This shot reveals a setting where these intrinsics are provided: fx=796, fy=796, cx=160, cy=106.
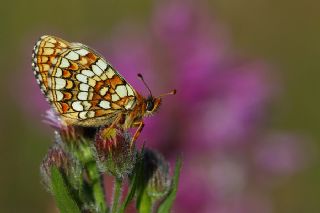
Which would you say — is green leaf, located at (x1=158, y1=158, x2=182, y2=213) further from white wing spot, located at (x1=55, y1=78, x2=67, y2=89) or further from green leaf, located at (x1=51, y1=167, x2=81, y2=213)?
white wing spot, located at (x1=55, y1=78, x2=67, y2=89)

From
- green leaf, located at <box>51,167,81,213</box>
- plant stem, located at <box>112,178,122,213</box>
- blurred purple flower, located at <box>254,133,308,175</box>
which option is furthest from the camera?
blurred purple flower, located at <box>254,133,308,175</box>

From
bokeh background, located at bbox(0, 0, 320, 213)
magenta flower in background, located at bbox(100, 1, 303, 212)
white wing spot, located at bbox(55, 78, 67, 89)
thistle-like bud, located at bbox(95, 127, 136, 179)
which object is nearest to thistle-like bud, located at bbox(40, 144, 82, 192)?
thistle-like bud, located at bbox(95, 127, 136, 179)

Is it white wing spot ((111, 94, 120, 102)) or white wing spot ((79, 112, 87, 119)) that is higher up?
white wing spot ((111, 94, 120, 102))

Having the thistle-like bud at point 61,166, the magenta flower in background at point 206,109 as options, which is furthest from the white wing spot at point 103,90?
the magenta flower in background at point 206,109

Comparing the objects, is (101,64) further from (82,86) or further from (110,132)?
(110,132)

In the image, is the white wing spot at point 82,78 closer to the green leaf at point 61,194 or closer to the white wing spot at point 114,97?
the white wing spot at point 114,97
